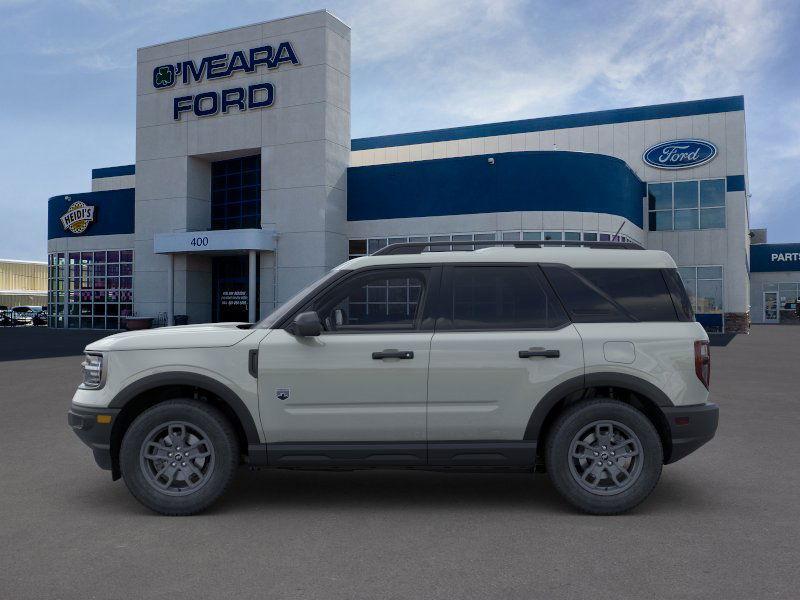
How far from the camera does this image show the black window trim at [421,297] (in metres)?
5.27

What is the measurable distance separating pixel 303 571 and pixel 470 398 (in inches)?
67.4

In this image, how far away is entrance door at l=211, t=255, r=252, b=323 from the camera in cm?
3328

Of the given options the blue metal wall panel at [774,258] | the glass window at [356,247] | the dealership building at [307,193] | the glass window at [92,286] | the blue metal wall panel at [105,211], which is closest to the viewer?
the dealership building at [307,193]

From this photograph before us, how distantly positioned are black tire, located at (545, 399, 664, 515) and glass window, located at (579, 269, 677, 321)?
72 cm

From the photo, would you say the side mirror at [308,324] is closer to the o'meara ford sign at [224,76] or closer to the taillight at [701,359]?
the taillight at [701,359]

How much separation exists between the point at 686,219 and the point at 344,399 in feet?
111

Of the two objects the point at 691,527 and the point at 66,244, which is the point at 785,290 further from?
the point at 691,527

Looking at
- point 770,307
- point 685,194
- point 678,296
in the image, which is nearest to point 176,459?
point 678,296

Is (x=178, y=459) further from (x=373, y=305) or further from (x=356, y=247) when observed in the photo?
(x=356, y=247)

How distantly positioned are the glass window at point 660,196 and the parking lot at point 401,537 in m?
30.2

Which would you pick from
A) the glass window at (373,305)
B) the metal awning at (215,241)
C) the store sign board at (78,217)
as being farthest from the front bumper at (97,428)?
the store sign board at (78,217)

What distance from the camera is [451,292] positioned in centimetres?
538

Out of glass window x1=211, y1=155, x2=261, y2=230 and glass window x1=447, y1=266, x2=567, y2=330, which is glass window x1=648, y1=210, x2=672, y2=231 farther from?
glass window x1=447, y1=266, x2=567, y2=330

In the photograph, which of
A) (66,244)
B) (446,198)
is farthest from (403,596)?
(66,244)
